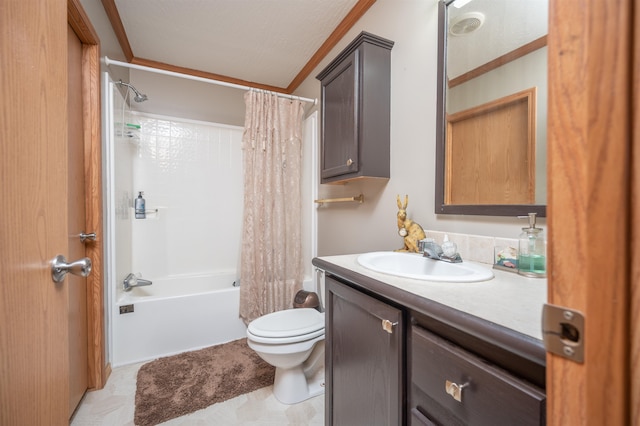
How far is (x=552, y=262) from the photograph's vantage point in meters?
0.29

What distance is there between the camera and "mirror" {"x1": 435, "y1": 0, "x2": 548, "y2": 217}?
0.88 meters

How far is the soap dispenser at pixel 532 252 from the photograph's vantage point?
808 mm

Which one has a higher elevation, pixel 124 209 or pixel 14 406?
pixel 124 209

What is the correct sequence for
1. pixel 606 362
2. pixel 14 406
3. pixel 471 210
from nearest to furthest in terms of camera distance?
pixel 606 362 → pixel 14 406 → pixel 471 210

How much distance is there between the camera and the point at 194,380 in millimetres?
1697

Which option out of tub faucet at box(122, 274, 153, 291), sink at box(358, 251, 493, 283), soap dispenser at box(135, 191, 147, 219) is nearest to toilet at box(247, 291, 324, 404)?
sink at box(358, 251, 493, 283)

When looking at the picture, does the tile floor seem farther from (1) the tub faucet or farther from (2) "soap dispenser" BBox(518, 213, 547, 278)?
(2) "soap dispenser" BBox(518, 213, 547, 278)

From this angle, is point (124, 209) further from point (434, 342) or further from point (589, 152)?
point (589, 152)

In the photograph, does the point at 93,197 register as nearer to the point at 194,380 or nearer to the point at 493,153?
the point at 194,380

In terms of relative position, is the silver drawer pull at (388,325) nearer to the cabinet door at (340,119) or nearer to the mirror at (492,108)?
the mirror at (492,108)

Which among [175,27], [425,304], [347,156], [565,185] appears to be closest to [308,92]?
[175,27]

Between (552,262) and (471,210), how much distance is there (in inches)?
33.2

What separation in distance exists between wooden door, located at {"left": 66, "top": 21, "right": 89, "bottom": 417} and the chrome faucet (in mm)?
1707

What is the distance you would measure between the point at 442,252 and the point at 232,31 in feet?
6.88
